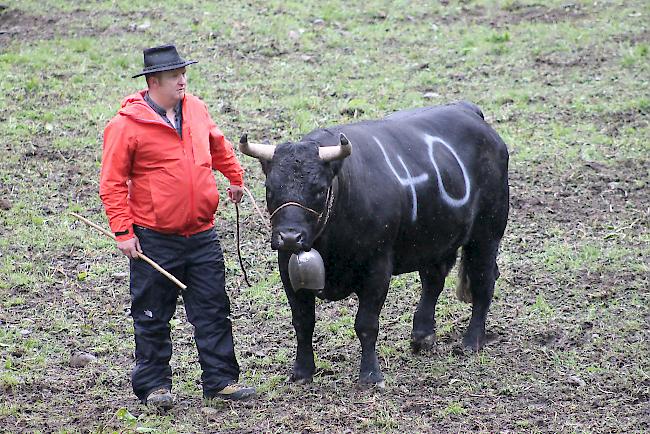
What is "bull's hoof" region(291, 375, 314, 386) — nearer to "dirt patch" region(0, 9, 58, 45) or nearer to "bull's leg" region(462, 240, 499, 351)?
"bull's leg" region(462, 240, 499, 351)

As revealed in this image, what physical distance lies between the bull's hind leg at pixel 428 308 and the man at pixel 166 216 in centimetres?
138

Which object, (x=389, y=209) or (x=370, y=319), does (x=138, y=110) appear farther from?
(x=370, y=319)

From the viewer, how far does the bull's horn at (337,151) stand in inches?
249

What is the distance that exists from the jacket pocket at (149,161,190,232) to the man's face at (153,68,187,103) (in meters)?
0.39

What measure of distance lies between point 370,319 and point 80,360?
6.52 feet

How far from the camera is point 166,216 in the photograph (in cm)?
636

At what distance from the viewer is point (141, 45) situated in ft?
44.8

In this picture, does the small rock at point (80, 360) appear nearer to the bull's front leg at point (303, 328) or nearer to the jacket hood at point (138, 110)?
the bull's front leg at point (303, 328)

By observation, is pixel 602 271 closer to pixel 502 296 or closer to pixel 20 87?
pixel 502 296

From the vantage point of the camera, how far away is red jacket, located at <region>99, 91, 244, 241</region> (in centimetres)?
623

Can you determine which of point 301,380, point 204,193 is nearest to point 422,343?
point 301,380

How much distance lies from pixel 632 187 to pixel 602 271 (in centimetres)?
191

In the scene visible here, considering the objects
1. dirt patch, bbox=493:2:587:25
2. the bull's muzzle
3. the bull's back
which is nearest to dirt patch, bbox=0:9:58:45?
dirt patch, bbox=493:2:587:25

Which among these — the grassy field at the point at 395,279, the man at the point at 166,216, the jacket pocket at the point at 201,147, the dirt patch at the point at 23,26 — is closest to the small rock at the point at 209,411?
the grassy field at the point at 395,279
